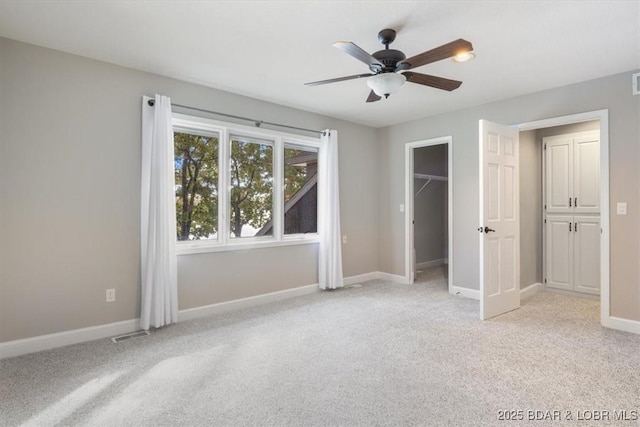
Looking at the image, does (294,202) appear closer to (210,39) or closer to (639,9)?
(210,39)

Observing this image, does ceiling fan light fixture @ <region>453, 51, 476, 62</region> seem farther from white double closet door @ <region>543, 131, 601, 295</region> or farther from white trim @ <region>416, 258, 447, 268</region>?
white trim @ <region>416, 258, 447, 268</region>

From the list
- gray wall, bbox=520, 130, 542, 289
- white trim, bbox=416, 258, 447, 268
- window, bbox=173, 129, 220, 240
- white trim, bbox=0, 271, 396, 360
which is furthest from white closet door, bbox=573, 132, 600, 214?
window, bbox=173, 129, 220, 240

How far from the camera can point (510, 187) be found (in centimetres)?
388

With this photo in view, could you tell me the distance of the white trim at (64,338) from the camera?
104 inches

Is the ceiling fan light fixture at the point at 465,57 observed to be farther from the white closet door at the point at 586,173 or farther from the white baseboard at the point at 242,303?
the white baseboard at the point at 242,303

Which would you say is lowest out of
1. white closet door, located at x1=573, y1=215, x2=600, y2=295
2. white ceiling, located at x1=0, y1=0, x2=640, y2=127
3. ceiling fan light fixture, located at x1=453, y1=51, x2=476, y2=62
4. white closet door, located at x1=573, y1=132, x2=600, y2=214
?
white closet door, located at x1=573, y1=215, x2=600, y2=295

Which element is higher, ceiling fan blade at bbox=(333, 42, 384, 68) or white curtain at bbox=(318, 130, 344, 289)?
ceiling fan blade at bbox=(333, 42, 384, 68)

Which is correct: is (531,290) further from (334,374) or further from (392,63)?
(392,63)

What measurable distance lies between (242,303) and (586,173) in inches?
186

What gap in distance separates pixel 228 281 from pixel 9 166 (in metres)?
2.20

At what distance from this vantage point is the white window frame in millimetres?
3627

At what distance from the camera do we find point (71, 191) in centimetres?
290

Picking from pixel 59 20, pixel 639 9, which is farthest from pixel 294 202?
pixel 639 9

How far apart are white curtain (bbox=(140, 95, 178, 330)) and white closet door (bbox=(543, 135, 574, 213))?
490 cm
